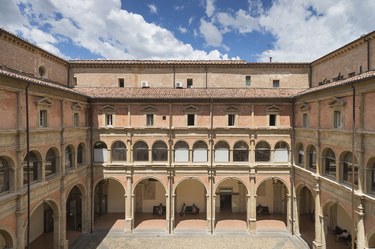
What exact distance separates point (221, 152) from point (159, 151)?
5.98m

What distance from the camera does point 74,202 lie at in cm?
2378

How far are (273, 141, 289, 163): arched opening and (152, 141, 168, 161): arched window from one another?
34.4 ft

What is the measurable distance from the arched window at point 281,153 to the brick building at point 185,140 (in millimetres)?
96

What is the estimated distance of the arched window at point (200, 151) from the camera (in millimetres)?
23250

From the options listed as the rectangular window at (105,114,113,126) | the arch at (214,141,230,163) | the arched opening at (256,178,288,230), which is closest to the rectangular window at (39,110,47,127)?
the rectangular window at (105,114,113,126)

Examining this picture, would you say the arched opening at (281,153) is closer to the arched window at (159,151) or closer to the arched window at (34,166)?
the arched window at (159,151)

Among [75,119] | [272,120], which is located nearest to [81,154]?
[75,119]

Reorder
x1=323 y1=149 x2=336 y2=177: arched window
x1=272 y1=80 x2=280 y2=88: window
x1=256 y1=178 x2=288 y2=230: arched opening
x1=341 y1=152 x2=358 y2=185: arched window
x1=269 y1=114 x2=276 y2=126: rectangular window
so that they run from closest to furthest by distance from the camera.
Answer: x1=341 y1=152 x2=358 y2=185: arched window, x1=323 y1=149 x2=336 y2=177: arched window, x1=269 y1=114 x2=276 y2=126: rectangular window, x1=272 y1=80 x2=280 y2=88: window, x1=256 y1=178 x2=288 y2=230: arched opening

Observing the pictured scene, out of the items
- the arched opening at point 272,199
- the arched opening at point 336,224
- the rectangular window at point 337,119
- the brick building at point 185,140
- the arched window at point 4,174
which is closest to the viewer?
the arched window at point 4,174

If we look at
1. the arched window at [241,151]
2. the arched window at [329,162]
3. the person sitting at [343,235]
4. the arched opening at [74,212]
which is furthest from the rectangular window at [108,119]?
the person sitting at [343,235]

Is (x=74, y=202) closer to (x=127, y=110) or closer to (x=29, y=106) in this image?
(x=127, y=110)

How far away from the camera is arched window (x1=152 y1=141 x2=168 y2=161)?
23188 mm

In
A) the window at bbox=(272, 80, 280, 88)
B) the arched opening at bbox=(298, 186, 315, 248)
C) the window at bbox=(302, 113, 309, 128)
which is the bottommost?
the arched opening at bbox=(298, 186, 315, 248)

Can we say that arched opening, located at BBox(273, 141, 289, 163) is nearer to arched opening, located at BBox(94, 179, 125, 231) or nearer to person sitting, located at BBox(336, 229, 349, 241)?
person sitting, located at BBox(336, 229, 349, 241)
